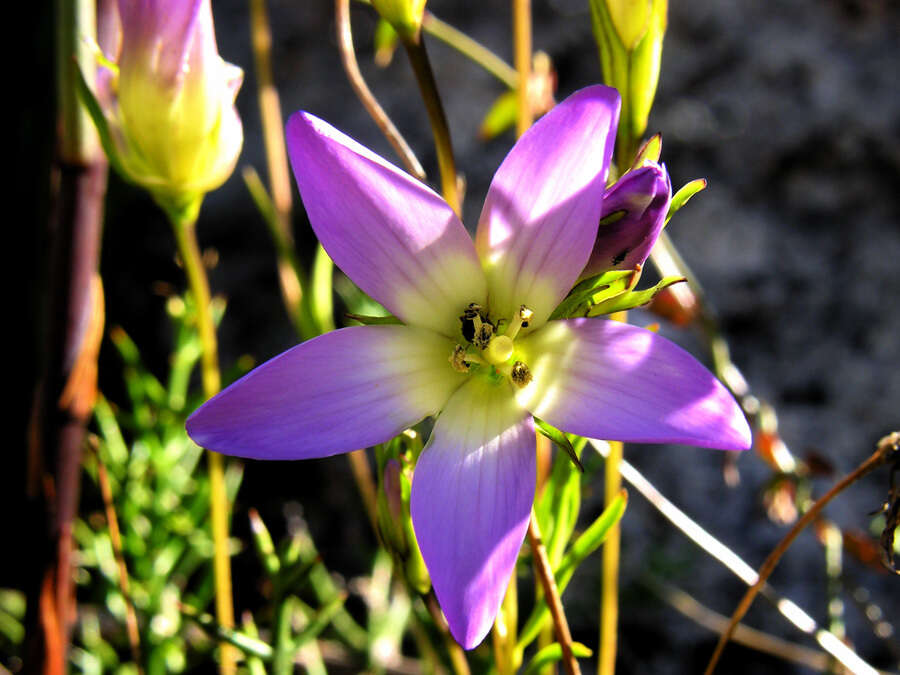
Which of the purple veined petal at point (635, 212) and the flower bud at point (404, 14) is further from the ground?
the flower bud at point (404, 14)

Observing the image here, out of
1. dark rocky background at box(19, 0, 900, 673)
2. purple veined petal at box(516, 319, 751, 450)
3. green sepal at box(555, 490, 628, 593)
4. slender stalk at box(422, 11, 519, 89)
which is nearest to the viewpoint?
purple veined petal at box(516, 319, 751, 450)

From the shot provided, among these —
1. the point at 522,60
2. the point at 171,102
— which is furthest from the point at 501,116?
the point at 171,102

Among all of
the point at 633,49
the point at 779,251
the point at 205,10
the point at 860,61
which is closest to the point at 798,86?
the point at 860,61

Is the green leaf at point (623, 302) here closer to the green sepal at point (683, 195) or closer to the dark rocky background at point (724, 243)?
the green sepal at point (683, 195)

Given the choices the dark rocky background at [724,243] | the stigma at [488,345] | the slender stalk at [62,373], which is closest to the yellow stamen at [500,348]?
the stigma at [488,345]

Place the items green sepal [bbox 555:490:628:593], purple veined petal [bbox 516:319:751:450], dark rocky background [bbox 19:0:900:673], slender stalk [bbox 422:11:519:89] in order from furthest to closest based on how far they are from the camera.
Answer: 1. dark rocky background [bbox 19:0:900:673]
2. slender stalk [bbox 422:11:519:89]
3. green sepal [bbox 555:490:628:593]
4. purple veined petal [bbox 516:319:751:450]

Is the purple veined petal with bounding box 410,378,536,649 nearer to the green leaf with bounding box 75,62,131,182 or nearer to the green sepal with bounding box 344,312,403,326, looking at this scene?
the green sepal with bounding box 344,312,403,326

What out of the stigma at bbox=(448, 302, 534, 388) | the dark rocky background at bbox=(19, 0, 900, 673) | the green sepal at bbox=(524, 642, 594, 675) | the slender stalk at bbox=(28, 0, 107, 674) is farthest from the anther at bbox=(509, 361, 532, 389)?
the dark rocky background at bbox=(19, 0, 900, 673)
